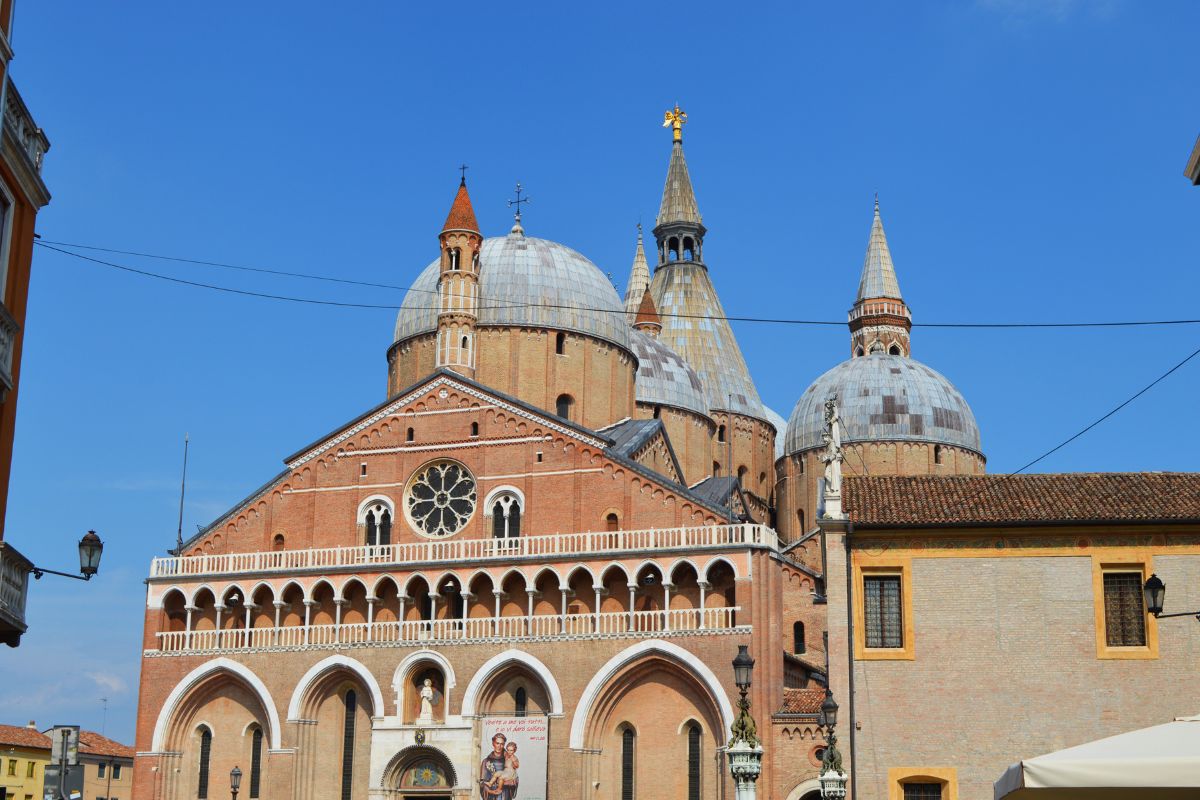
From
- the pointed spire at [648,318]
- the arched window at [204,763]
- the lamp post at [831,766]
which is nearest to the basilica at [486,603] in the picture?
the arched window at [204,763]

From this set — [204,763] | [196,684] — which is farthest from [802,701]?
[204,763]

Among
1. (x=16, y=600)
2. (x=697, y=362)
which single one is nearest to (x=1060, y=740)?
(x=16, y=600)

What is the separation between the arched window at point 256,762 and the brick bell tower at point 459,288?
1257cm

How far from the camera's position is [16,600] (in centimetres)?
1958

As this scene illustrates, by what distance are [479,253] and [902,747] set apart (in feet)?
84.3

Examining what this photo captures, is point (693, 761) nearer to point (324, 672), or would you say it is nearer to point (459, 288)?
point (324, 672)

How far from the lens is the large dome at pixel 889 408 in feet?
205

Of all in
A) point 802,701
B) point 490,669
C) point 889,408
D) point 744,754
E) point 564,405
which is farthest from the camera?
point 889,408

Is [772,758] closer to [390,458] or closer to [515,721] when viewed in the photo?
[515,721]

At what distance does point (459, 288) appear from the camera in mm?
50875

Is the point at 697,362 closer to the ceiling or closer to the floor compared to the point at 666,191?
closer to the floor

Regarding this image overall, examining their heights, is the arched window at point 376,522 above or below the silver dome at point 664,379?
below

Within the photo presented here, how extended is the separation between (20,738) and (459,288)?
2991cm

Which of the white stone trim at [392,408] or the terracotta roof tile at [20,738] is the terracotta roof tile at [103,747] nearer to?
the terracotta roof tile at [20,738]
